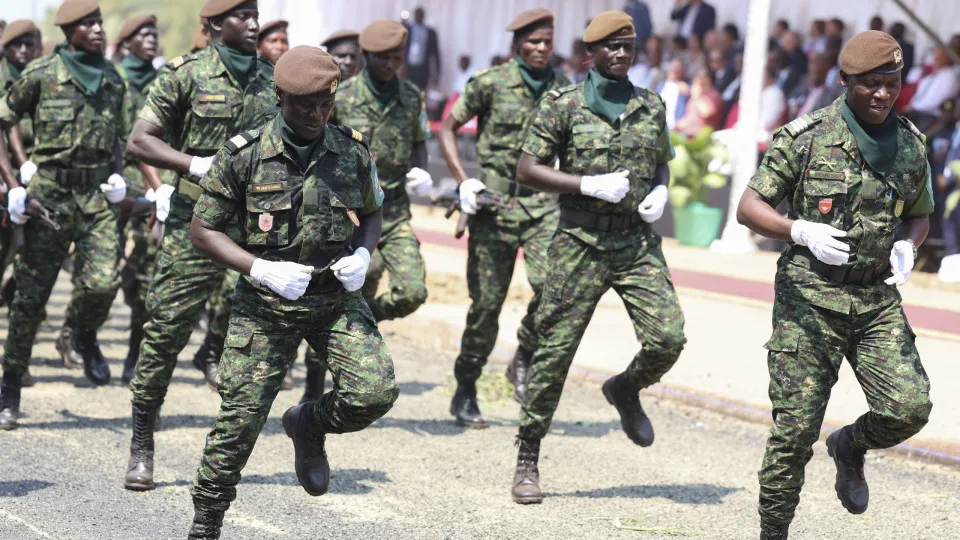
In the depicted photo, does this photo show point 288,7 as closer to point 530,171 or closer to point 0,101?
point 0,101

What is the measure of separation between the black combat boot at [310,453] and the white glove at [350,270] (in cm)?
68

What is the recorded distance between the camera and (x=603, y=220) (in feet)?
22.0

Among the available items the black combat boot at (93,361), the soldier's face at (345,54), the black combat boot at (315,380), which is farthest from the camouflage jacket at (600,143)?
the black combat boot at (93,361)

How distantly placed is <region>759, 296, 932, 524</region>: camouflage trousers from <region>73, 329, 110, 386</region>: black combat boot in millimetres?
5093

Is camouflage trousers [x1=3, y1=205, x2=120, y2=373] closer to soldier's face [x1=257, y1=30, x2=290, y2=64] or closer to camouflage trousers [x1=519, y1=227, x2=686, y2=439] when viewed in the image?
soldier's face [x1=257, y1=30, x2=290, y2=64]

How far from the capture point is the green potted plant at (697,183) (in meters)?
15.3

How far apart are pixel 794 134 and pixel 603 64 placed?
1.49 metres

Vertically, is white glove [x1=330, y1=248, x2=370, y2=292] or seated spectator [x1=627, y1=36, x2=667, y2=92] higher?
white glove [x1=330, y1=248, x2=370, y2=292]

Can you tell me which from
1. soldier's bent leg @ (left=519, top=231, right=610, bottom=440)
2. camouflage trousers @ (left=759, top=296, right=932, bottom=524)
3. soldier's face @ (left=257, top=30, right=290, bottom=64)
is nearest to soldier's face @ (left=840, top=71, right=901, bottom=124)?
camouflage trousers @ (left=759, top=296, right=932, bottom=524)

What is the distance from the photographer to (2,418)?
769 centimetres

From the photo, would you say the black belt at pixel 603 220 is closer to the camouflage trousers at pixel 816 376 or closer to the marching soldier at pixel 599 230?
the marching soldier at pixel 599 230

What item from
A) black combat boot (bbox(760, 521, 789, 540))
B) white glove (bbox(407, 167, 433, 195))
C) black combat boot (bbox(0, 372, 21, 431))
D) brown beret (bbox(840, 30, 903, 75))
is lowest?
black combat boot (bbox(0, 372, 21, 431))

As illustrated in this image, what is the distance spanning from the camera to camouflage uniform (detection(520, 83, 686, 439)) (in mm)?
6656

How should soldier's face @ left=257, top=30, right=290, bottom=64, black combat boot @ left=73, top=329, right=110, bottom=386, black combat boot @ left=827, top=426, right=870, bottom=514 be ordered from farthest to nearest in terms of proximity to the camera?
black combat boot @ left=73, top=329, right=110, bottom=386
soldier's face @ left=257, top=30, right=290, bottom=64
black combat boot @ left=827, top=426, right=870, bottom=514
